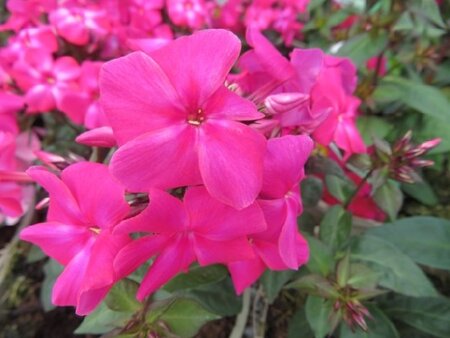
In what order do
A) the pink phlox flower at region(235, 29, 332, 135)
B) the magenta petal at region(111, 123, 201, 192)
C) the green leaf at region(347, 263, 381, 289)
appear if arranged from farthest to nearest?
the green leaf at region(347, 263, 381, 289), the pink phlox flower at region(235, 29, 332, 135), the magenta petal at region(111, 123, 201, 192)

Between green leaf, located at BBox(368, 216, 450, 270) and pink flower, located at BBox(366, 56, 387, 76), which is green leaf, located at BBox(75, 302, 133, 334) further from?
pink flower, located at BBox(366, 56, 387, 76)

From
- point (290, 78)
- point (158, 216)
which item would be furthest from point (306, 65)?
point (158, 216)

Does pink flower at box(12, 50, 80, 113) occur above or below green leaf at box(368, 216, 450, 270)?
above

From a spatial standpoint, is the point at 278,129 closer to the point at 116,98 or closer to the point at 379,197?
the point at 116,98

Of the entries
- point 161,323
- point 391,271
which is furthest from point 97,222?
point 391,271

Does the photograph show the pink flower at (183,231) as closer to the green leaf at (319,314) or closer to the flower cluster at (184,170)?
the flower cluster at (184,170)

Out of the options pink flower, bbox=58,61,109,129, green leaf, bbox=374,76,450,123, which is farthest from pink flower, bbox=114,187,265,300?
green leaf, bbox=374,76,450,123

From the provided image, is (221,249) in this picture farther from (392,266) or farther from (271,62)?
(392,266)
